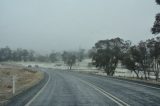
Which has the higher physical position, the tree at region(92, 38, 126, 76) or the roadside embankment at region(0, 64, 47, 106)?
the tree at region(92, 38, 126, 76)

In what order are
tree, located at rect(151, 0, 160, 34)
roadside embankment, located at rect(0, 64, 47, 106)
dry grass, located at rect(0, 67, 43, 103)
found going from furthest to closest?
tree, located at rect(151, 0, 160, 34) < dry grass, located at rect(0, 67, 43, 103) < roadside embankment, located at rect(0, 64, 47, 106)

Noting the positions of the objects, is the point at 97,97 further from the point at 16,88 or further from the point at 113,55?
the point at 113,55

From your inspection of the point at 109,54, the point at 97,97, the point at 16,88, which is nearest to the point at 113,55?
the point at 109,54

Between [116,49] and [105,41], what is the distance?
12.7 feet

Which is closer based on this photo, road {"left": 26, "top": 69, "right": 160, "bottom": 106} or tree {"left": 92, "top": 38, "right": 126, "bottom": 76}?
road {"left": 26, "top": 69, "right": 160, "bottom": 106}

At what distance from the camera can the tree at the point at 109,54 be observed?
259 feet

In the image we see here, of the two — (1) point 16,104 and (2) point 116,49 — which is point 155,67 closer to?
(2) point 116,49

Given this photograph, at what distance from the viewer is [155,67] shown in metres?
59.6

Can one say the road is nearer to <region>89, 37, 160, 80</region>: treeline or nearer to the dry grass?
the dry grass

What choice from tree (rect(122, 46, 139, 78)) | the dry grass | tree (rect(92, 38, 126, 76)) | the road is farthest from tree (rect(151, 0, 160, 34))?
tree (rect(92, 38, 126, 76))

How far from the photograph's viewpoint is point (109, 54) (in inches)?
3130

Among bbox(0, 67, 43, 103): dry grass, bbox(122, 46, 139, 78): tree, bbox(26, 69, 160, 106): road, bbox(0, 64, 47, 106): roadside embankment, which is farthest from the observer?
bbox(122, 46, 139, 78): tree

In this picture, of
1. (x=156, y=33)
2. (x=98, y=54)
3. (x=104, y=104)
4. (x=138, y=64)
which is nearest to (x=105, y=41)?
(x=98, y=54)

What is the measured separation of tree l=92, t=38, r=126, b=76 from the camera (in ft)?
259
